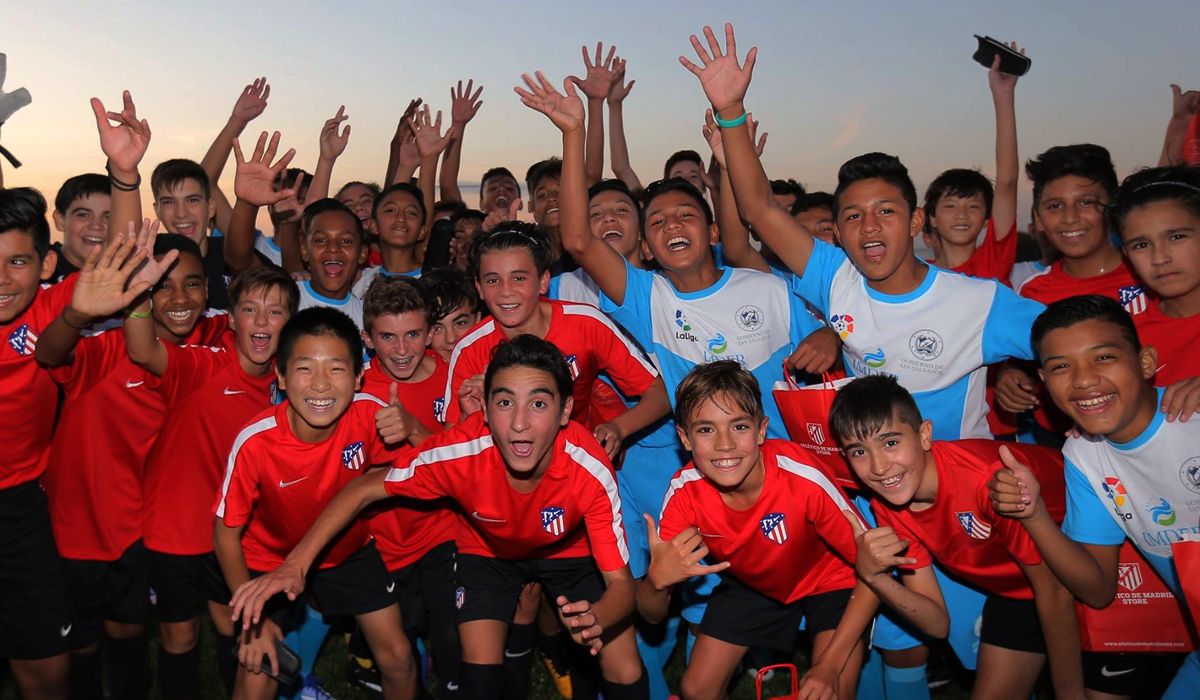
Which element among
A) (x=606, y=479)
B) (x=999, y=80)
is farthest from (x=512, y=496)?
(x=999, y=80)

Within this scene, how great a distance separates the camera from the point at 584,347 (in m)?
4.57

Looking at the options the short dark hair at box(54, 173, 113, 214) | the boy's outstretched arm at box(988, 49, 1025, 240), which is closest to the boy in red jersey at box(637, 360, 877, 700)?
the boy's outstretched arm at box(988, 49, 1025, 240)

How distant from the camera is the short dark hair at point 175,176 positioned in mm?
5637

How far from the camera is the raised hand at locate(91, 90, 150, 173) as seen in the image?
13.5 feet

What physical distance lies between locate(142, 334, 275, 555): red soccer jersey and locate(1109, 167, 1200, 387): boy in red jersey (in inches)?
166

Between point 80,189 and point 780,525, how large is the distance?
434 centimetres

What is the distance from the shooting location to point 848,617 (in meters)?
3.58

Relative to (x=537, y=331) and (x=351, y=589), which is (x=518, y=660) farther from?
(x=537, y=331)

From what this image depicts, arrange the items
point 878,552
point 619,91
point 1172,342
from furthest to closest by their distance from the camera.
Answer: point 619,91 → point 1172,342 → point 878,552

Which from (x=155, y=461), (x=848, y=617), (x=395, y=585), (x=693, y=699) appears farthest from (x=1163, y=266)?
(x=155, y=461)

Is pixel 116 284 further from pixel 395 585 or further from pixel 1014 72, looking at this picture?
pixel 1014 72

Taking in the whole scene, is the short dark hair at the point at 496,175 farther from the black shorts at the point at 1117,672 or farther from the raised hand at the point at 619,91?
the black shorts at the point at 1117,672

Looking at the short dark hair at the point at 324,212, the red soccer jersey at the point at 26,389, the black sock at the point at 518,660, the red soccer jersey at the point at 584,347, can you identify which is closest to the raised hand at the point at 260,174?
the short dark hair at the point at 324,212

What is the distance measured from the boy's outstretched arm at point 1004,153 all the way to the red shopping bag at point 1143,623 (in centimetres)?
225
